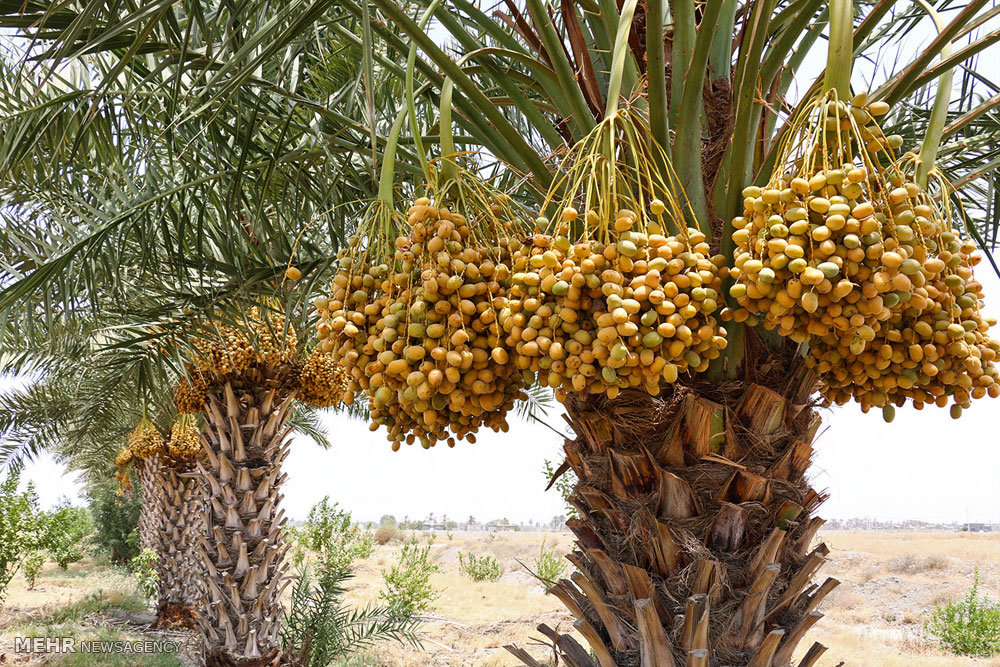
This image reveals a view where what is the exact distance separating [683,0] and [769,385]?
93cm

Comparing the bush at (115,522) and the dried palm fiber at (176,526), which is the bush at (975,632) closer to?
the dried palm fiber at (176,526)

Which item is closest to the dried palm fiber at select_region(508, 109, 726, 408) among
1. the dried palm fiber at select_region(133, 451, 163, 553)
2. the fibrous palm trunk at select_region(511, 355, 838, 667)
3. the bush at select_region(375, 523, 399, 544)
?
the fibrous palm trunk at select_region(511, 355, 838, 667)

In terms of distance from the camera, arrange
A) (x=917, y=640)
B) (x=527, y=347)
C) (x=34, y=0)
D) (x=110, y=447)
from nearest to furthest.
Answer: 1. (x=527, y=347)
2. (x=34, y=0)
3. (x=917, y=640)
4. (x=110, y=447)

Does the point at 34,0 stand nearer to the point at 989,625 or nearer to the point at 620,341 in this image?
the point at 620,341

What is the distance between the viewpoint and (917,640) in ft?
34.7

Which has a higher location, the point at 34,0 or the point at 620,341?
the point at 34,0

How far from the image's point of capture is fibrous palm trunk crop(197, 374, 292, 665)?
569 cm

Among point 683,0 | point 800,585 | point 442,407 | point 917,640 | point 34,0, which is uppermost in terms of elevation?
point 34,0

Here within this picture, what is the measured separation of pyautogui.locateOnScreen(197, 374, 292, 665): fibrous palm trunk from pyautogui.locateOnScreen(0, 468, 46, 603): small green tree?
214 inches

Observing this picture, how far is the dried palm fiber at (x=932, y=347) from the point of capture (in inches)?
47.9

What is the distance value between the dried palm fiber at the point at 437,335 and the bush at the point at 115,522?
21652mm

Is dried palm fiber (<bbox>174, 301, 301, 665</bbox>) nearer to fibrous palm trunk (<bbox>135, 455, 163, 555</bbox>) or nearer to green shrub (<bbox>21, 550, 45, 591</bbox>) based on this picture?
fibrous palm trunk (<bbox>135, 455, 163, 555</bbox>)

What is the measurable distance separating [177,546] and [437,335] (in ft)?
36.2

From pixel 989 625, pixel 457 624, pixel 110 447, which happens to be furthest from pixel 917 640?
pixel 110 447
